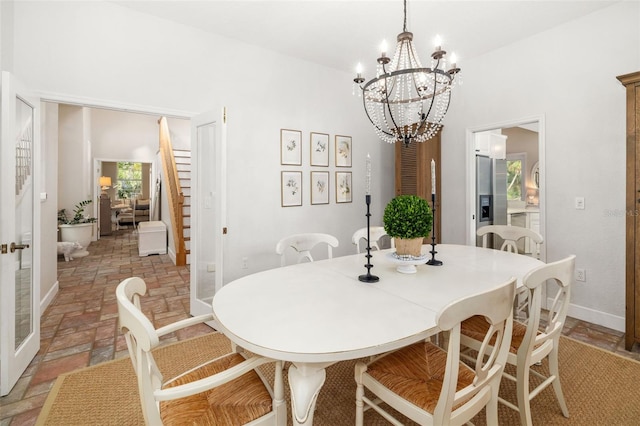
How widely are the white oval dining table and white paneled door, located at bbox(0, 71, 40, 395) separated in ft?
4.92

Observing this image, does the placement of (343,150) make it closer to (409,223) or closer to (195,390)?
(409,223)

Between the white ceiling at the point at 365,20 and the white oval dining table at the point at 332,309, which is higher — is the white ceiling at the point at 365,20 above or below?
above

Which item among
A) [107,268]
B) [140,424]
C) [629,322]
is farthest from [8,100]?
[629,322]

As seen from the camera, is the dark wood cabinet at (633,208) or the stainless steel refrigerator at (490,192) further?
the stainless steel refrigerator at (490,192)

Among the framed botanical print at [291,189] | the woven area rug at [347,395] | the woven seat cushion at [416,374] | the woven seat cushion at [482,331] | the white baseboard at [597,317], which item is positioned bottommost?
the woven area rug at [347,395]

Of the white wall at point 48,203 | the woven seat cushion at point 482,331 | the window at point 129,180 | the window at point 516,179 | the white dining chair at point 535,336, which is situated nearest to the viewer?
the white dining chair at point 535,336

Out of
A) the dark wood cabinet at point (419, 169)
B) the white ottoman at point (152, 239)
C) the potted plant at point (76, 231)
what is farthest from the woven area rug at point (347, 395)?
the potted plant at point (76, 231)

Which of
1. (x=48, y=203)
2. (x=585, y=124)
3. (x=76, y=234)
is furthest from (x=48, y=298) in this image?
(x=585, y=124)

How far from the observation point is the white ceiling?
276cm

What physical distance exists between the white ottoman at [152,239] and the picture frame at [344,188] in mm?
3854

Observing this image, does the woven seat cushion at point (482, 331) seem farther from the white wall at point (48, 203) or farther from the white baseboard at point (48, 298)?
the white wall at point (48, 203)

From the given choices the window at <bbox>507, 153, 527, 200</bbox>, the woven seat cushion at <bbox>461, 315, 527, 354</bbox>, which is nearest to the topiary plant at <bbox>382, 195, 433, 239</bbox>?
the woven seat cushion at <bbox>461, 315, 527, 354</bbox>

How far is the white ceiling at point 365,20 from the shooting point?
109 inches

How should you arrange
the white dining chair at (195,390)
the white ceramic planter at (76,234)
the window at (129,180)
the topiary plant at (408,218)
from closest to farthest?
the white dining chair at (195,390)
the topiary plant at (408,218)
the white ceramic planter at (76,234)
the window at (129,180)
